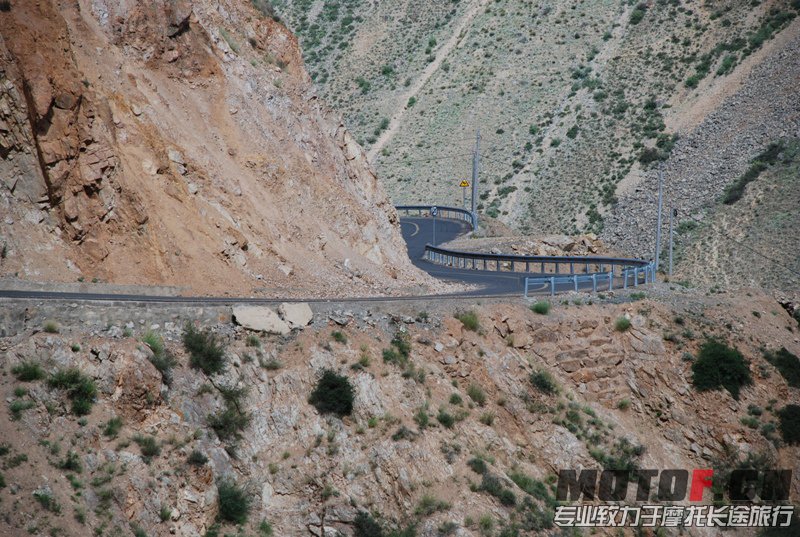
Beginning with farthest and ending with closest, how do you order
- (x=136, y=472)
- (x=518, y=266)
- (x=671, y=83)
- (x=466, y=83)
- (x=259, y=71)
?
(x=466, y=83), (x=671, y=83), (x=518, y=266), (x=259, y=71), (x=136, y=472)

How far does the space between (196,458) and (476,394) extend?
8.44m

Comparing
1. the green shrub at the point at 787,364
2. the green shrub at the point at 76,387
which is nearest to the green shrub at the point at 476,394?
the green shrub at the point at 76,387

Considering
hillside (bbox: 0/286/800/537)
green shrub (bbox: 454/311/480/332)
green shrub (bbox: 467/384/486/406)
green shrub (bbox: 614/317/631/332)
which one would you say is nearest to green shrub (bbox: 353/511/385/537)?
hillside (bbox: 0/286/800/537)

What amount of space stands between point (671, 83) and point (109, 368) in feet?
213

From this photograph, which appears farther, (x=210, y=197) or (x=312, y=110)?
(x=312, y=110)

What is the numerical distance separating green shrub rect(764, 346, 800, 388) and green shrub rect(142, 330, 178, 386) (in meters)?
19.4

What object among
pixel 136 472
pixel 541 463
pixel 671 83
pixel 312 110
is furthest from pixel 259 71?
pixel 671 83

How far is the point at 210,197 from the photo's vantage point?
92.6 ft

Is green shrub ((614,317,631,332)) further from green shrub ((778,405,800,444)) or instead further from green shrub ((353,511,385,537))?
green shrub ((353,511,385,537))

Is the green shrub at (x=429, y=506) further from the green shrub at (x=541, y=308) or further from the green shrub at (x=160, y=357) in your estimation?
the green shrub at (x=541, y=308)

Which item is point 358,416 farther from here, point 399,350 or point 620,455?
point 620,455

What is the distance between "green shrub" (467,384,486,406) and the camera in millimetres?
25766

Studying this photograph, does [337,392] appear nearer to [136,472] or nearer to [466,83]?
[136,472]

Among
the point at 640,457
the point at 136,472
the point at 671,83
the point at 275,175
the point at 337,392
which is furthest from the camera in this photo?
the point at 671,83
